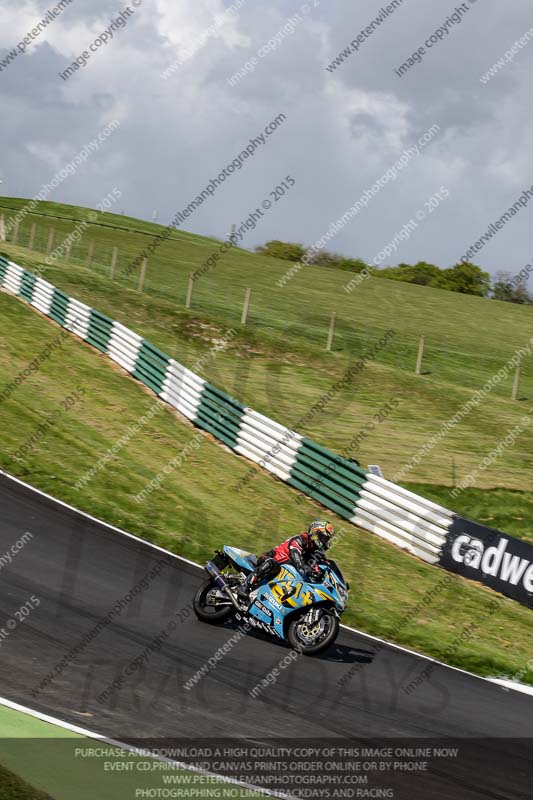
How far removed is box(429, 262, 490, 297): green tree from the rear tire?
78302 mm

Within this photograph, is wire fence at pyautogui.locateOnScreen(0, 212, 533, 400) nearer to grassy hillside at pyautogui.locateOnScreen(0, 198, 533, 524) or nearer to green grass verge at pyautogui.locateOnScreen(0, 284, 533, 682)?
grassy hillside at pyautogui.locateOnScreen(0, 198, 533, 524)

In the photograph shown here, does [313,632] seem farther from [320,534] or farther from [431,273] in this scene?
[431,273]

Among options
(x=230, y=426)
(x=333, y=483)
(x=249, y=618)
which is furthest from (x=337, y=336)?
(x=249, y=618)

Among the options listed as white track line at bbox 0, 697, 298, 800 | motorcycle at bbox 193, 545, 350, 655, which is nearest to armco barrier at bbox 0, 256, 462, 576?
motorcycle at bbox 193, 545, 350, 655

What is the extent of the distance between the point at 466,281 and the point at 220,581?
80.9m

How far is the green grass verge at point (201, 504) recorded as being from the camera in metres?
14.1

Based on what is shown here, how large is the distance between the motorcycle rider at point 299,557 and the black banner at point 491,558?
5264mm

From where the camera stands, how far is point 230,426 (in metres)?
21.5

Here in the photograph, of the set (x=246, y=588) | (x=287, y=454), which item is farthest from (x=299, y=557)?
(x=287, y=454)

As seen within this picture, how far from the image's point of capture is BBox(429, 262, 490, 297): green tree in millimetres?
88375

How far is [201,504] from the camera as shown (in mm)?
18000

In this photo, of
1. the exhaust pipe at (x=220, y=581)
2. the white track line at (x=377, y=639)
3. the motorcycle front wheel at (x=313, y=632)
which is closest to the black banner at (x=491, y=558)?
the white track line at (x=377, y=639)

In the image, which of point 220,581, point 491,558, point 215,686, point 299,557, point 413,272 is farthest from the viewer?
point 413,272

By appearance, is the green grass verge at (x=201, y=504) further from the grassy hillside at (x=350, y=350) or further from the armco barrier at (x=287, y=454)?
the grassy hillside at (x=350, y=350)
